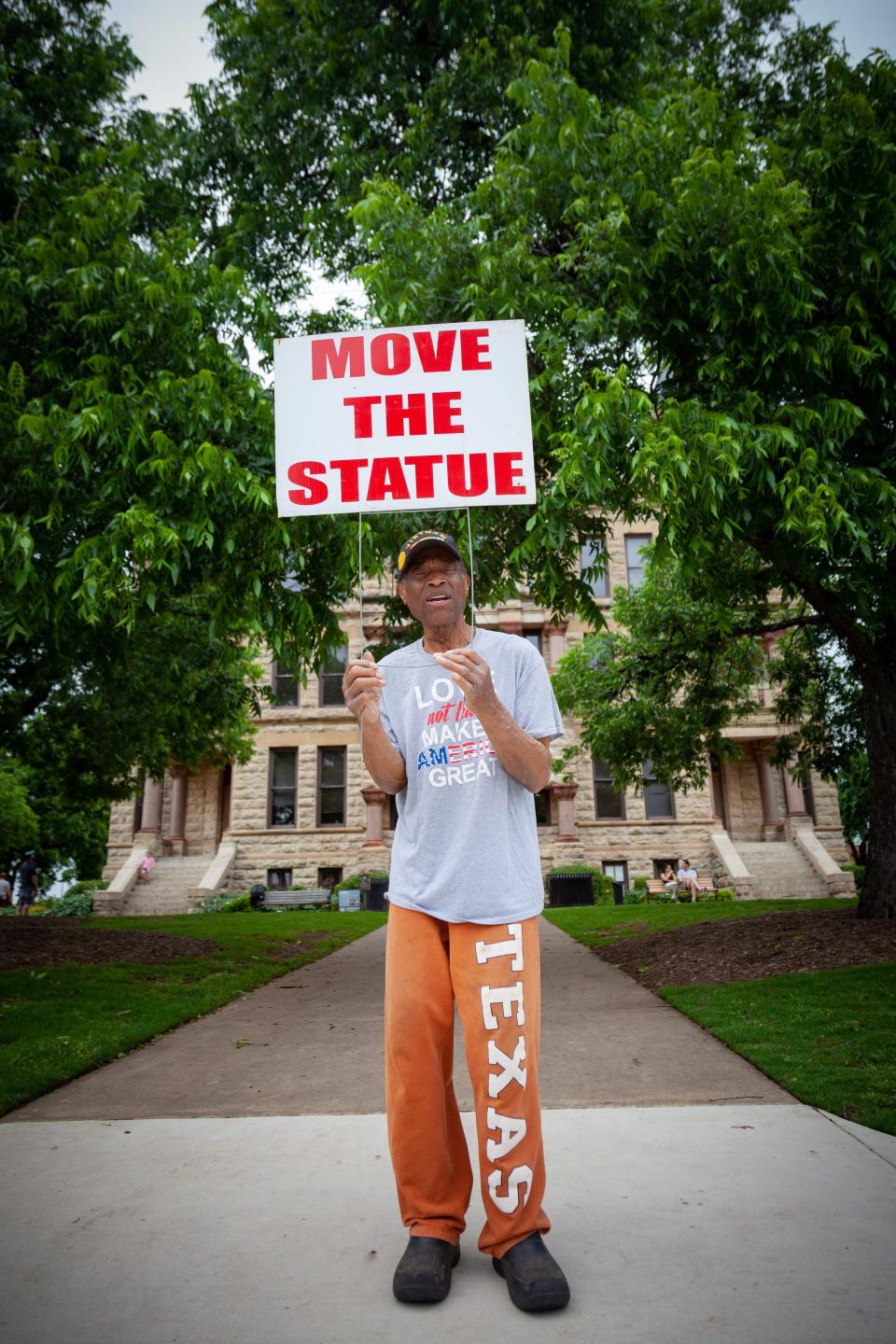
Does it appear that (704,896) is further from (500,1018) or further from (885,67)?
(500,1018)

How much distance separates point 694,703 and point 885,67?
29.4 ft

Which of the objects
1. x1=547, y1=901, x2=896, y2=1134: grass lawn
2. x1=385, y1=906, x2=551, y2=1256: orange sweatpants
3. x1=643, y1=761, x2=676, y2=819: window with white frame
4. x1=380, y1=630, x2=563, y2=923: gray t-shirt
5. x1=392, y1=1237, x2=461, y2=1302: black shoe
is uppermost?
x1=643, y1=761, x2=676, y2=819: window with white frame

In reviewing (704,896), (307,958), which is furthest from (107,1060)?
(704,896)

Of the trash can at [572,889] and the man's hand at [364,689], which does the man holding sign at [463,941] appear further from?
the trash can at [572,889]

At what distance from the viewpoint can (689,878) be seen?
25.2 meters

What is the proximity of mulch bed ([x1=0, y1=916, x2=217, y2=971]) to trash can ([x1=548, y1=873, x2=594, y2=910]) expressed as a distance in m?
12.5

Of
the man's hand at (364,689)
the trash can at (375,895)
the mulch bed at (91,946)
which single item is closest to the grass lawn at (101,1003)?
the mulch bed at (91,946)

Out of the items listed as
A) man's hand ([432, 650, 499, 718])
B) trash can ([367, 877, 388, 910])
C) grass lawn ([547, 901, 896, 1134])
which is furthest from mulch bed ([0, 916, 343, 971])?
trash can ([367, 877, 388, 910])

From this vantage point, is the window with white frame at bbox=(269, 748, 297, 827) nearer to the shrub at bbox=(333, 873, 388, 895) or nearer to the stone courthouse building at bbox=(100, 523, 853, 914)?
the stone courthouse building at bbox=(100, 523, 853, 914)

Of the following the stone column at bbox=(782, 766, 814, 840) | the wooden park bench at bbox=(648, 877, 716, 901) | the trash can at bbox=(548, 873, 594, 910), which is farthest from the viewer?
the stone column at bbox=(782, 766, 814, 840)

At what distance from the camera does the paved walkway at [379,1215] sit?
90.7 inches

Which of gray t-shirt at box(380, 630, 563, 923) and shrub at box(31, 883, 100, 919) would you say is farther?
shrub at box(31, 883, 100, 919)

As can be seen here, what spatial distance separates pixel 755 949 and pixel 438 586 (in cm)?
811

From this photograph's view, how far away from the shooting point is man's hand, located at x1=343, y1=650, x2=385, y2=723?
2.79 meters
